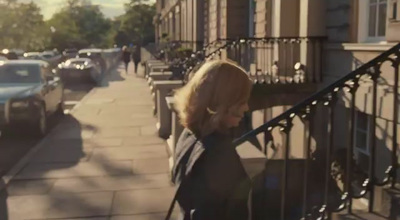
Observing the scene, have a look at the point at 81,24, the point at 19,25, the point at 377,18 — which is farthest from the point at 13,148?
the point at 81,24

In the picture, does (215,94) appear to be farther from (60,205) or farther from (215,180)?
(60,205)

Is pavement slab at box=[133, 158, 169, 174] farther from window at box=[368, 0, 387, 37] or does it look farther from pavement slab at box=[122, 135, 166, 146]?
window at box=[368, 0, 387, 37]

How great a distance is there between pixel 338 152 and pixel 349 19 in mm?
2200

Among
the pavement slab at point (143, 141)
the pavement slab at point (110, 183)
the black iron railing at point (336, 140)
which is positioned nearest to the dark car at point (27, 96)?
the pavement slab at point (143, 141)

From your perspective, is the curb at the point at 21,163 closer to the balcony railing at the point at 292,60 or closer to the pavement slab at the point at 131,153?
the pavement slab at the point at 131,153

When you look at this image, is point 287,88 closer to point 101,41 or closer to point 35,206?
point 35,206

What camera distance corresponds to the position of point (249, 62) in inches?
500

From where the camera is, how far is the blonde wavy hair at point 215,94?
2402 millimetres

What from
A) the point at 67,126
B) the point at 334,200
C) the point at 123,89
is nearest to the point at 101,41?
the point at 123,89

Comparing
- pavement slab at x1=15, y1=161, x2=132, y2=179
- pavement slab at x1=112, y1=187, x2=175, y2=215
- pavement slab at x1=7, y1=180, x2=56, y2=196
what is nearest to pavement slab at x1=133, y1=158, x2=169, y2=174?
pavement slab at x1=15, y1=161, x2=132, y2=179

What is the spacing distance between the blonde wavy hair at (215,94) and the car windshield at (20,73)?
429 inches

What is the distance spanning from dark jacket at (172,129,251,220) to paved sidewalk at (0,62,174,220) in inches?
A: 152

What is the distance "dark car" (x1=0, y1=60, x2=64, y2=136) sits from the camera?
11.2m

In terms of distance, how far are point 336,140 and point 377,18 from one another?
2.00 metres
